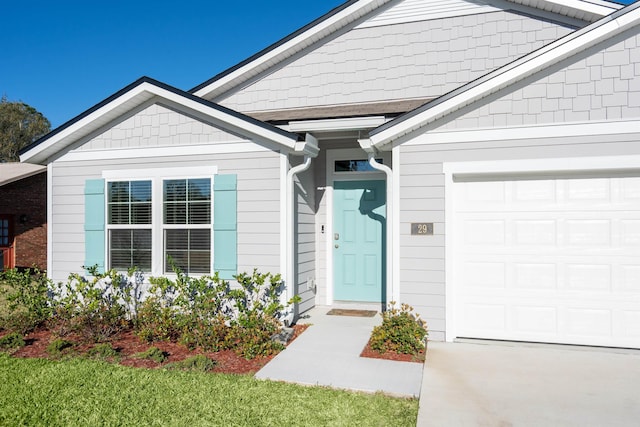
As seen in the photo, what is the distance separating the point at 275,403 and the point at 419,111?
3.72 metres

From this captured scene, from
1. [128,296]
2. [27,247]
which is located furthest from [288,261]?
[27,247]

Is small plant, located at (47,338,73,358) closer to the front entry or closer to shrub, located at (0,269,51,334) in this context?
shrub, located at (0,269,51,334)

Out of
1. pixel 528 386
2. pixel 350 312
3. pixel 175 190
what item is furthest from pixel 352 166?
pixel 528 386

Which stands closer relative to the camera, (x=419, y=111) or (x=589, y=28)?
(x=589, y=28)

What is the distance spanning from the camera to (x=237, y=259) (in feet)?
21.1

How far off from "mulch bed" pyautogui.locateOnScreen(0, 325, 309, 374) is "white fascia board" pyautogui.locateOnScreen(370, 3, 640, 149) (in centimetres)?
310

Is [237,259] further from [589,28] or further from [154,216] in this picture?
[589,28]

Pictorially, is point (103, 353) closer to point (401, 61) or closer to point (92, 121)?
point (92, 121)

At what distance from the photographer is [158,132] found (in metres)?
6.80

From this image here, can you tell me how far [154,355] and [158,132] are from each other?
132 inches

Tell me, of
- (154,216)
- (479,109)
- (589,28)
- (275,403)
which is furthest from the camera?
(154,216)

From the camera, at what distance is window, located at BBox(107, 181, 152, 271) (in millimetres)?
6820

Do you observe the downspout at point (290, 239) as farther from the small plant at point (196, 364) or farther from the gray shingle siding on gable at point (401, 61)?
the gray shingle siding on gable at point (401, 61)

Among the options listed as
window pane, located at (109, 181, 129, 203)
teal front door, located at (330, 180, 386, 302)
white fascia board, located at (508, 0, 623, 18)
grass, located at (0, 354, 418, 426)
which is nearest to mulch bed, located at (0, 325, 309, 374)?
grass, located at (0, 354, 418, 426)
